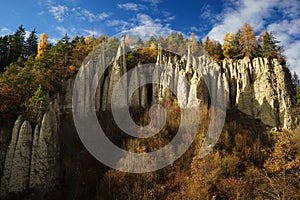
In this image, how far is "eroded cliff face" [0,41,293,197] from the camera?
17.5 meters

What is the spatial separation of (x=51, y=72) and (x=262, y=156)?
72.8 ft

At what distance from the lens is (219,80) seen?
3300 centimetres

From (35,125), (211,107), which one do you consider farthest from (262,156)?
(35,125)

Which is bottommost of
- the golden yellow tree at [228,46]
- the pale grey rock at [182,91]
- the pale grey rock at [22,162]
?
the pale grey rock at [22,162]

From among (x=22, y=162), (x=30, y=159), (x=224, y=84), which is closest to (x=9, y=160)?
(x=22, y=162)

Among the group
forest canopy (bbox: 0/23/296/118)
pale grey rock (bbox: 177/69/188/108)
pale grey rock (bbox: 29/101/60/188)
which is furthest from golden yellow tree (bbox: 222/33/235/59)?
pale grey rock (bbox: 29/101/60/188)

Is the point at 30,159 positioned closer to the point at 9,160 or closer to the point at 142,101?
the point at 9,160

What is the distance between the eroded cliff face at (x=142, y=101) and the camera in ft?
57.4

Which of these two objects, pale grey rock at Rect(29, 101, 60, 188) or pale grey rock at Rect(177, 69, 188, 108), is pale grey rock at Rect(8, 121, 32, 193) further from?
pale grey rock at Rect(177, 69, 188, 108)

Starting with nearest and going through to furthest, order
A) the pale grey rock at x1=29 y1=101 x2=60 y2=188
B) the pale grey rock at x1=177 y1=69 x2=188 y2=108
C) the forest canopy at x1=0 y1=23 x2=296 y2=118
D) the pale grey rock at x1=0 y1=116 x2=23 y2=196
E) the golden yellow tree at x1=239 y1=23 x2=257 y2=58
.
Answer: the pale grey rock at x1=0 y1=116 x2=23 y2=196 → the pale grey rock at x1=29 y1=101 x2=60 y2=188 → the forest canopy at x1=0 y1=23 x2=296 y2=118 → the pale grey rock at x1=177 y1=69 x2=188 y2=108 → the golden yellow tree at x1=239 y1=23 x2=257 y2=58

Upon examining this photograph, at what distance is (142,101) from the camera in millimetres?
30844

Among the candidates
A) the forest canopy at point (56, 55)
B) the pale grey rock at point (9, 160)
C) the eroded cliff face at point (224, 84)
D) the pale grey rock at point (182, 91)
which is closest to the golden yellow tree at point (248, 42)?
the forest canopy at point (56, 55)

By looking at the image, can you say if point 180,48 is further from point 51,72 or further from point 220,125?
point 51,72

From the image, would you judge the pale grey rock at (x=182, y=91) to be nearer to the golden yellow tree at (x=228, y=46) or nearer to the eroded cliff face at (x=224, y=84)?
the eroded cliff face at (x=224, y=84)
